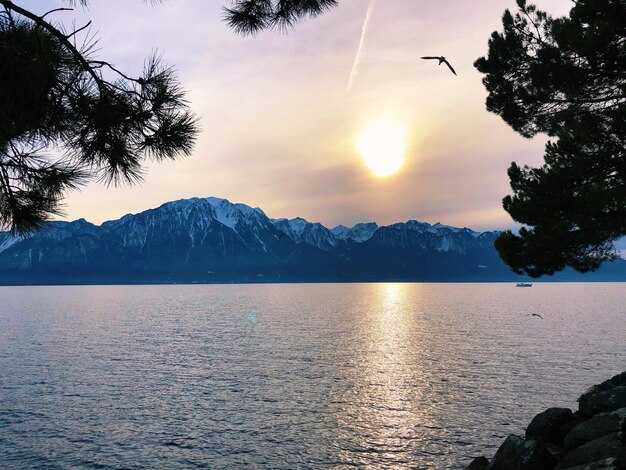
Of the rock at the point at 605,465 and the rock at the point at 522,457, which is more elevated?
the rock at the point at 605,465

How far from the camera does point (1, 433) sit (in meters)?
22.8

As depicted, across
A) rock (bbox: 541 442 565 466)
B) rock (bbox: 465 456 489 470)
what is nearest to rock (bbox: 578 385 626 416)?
rock (bbox: 541 442 565 466)

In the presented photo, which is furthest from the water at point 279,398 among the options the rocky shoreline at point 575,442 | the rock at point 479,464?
the rocky shoreline at point 575,442

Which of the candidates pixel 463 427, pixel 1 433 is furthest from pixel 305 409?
pixel 1 433

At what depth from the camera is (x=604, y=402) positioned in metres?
18.0

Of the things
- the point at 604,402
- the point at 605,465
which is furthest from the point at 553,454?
the point at 604,402

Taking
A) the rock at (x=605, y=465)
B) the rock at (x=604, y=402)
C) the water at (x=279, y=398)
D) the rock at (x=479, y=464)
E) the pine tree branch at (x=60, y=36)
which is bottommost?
the water at (x=279, y=398)

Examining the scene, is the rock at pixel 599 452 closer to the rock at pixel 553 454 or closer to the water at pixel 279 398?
the rock at pixel 553 454

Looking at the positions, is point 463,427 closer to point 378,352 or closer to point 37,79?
point 37,79

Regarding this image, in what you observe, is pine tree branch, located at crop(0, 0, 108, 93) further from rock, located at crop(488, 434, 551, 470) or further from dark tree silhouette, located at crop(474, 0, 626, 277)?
dark tree silhouette, located at crop(474, 0, 626, 277)

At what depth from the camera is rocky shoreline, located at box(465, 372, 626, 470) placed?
12.2m

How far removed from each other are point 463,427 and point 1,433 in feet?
79.7

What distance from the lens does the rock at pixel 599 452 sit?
1189cm

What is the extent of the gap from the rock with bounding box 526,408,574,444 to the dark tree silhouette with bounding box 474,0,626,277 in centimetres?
915
